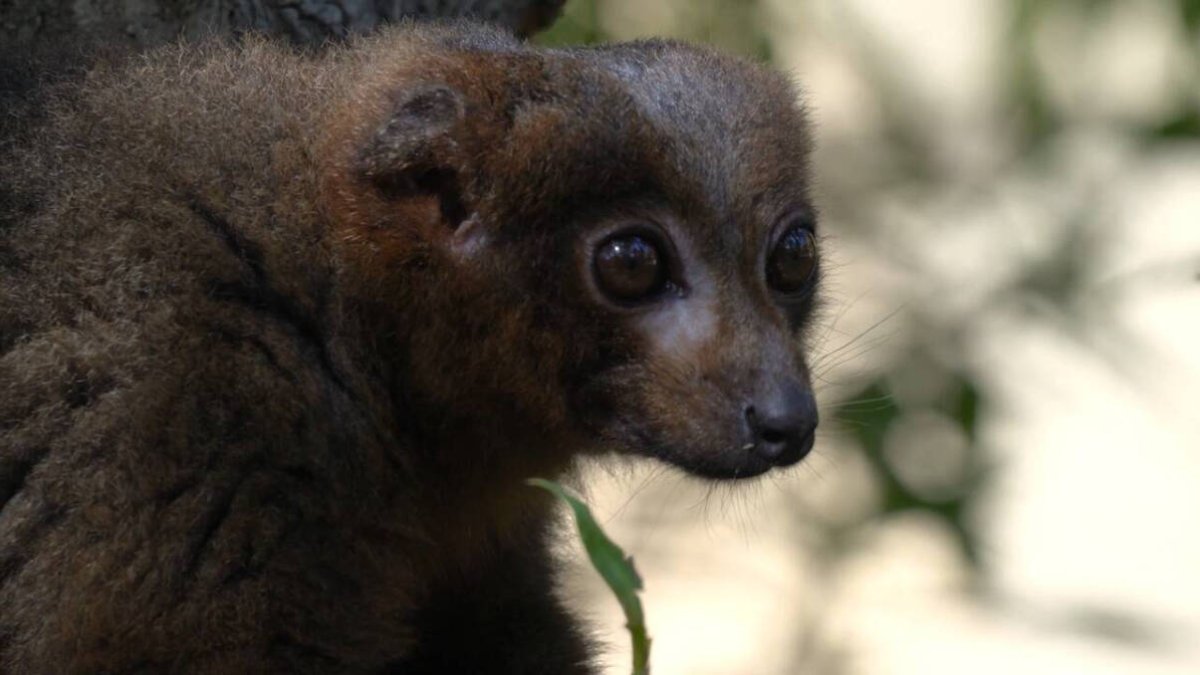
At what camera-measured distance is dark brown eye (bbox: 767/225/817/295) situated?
5441 mm

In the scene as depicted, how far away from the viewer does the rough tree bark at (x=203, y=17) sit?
581 cm

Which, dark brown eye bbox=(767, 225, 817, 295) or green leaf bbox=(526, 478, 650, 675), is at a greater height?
dark brown eye bbox=(767, 225, 817, 295)

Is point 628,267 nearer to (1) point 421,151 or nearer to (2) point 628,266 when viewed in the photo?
(2) point 628,266

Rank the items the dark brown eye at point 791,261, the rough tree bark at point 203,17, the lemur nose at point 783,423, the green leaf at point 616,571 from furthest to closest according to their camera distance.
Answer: the rough tree bark at point 203,17, the dark brown eye at point 791,261, the lemur nose at point 783,423, the green leaf at point 616,571

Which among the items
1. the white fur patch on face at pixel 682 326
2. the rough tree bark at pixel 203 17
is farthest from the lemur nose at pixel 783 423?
the rough tree bark at pixel 203 17

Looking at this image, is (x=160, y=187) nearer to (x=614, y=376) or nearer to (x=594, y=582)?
(x=614, y=376)

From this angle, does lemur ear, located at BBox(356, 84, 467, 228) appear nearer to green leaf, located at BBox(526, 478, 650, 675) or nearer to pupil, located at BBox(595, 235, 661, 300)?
pupil, located at BBox(595, 235, 661, 300)

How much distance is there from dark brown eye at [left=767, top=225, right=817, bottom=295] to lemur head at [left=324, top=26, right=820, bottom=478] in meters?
0.08

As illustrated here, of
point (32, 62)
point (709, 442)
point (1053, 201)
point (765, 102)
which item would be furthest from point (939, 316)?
point (32, 62)

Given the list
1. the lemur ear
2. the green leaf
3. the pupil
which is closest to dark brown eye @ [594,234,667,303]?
the pupil

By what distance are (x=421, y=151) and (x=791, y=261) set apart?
105cm

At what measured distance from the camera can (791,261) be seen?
216 inches

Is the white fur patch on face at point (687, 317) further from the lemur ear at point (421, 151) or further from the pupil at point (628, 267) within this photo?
the lemur ear at point (421, 151)

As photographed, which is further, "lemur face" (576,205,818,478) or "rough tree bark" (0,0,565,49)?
"rough tree bark" (0,0,565,49)
